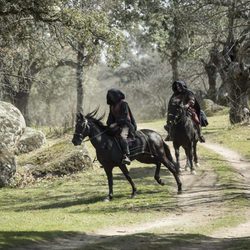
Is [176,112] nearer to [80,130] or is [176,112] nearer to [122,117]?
[122,117]

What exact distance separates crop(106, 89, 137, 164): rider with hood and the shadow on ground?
4737 millimetres

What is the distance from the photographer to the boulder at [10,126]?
27.8 meters

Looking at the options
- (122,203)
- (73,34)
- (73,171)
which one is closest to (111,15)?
(73,171)

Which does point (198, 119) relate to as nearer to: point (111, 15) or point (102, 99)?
point (111, 15)

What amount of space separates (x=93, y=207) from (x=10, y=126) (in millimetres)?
13886

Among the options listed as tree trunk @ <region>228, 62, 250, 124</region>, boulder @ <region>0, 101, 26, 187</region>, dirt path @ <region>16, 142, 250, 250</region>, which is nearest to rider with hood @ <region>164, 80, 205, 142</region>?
dirt path @ <region>16, 142, 250, 250</region>

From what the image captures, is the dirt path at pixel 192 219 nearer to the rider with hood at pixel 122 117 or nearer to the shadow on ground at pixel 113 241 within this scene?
the shadow on ground at pixel 113 241

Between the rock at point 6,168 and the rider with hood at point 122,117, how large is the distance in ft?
21.1

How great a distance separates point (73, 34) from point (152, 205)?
6364 mm

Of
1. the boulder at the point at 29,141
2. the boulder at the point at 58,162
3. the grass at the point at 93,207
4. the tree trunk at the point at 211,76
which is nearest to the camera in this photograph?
the grass at the point at 93,207

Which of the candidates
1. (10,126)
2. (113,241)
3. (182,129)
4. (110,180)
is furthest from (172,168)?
(10,126)

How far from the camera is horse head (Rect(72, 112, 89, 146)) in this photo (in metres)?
15.7

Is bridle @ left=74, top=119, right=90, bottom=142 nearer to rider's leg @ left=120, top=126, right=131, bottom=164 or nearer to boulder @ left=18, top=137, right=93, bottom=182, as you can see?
rider's leg @ left=120, top=126, right=131, bottom=164

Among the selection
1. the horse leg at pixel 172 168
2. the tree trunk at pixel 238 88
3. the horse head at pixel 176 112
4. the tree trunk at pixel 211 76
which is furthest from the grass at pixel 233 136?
the tree trunk at pixel 211 76
